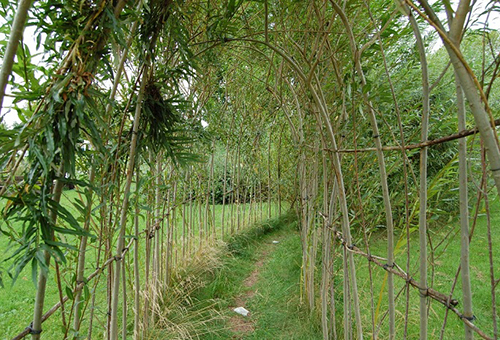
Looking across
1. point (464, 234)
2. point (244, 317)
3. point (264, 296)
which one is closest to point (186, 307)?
point (244, 317)

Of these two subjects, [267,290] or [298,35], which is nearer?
[298,35]

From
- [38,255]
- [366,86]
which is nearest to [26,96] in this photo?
[38,255]

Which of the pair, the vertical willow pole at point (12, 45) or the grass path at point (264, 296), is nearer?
the vertical willow pole at point (12, 45)

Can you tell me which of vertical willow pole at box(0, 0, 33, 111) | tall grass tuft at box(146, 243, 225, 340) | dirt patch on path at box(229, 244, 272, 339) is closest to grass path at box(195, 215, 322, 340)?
dirt patch on path at box(229, 244, 272, 339)

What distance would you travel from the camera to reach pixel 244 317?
2.79 meters

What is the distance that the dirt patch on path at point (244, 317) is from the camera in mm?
2586

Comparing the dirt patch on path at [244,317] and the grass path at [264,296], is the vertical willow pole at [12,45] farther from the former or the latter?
the dirt patch on path at [244,317]

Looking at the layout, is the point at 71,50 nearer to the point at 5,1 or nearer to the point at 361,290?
the point at 5,1

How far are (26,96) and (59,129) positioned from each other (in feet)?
0.36

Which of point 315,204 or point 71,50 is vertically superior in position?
point 71,50

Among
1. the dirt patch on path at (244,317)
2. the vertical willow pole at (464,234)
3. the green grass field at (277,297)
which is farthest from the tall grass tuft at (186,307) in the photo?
the vertical willow pole at (464,234)

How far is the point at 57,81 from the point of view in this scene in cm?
72

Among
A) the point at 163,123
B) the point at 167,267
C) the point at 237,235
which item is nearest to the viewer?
the point at 163,123

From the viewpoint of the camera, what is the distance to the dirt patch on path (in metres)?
2.59
